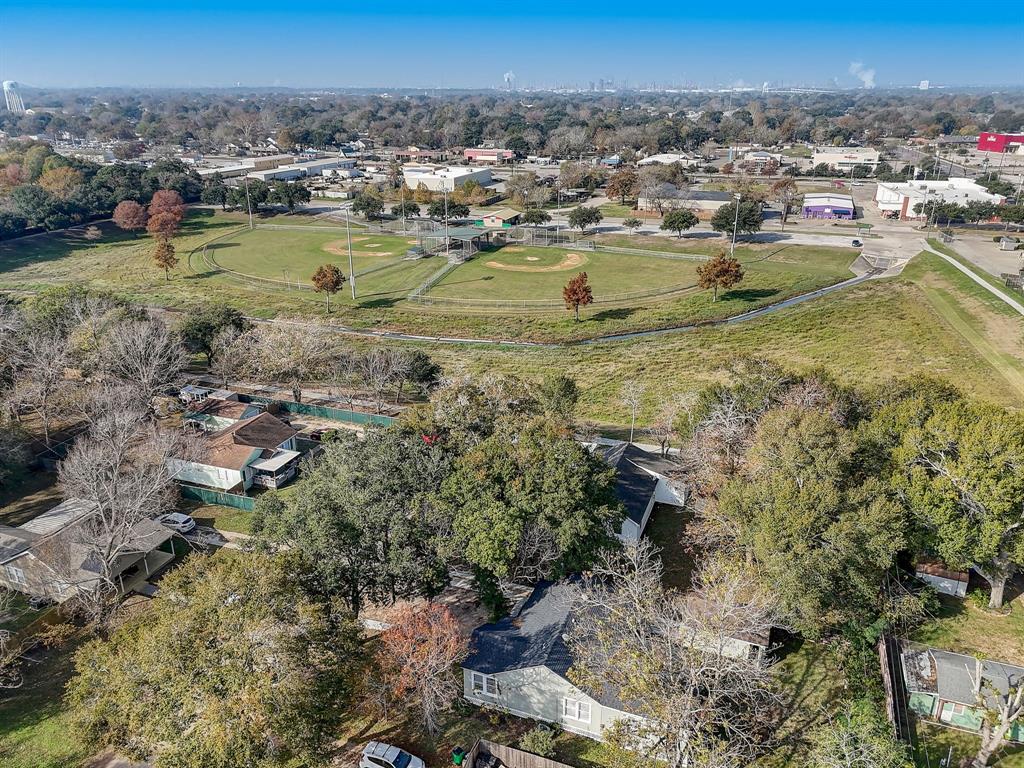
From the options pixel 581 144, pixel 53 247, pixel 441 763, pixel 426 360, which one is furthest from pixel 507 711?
pixel 581 144

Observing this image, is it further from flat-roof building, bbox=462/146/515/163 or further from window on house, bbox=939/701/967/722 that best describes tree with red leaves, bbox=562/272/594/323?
flat-roof building, bbox=462/146/515/163

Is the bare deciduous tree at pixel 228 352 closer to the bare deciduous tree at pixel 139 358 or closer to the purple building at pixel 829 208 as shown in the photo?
the bare deciduous tree at pixel 139 358

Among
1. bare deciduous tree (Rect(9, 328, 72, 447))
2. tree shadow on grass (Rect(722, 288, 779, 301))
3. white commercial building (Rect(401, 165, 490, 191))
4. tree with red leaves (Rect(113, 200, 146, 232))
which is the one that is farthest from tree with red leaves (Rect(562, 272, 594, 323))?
tree with red leaves (Rect(113, 200, 146, 232))

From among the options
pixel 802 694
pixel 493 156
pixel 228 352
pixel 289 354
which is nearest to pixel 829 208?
pixel 493 156

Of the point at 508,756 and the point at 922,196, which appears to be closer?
the point at 508,756

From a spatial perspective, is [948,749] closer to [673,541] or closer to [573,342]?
[673,541]

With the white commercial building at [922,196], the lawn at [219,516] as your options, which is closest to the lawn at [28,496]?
the lawn at [219,516]
